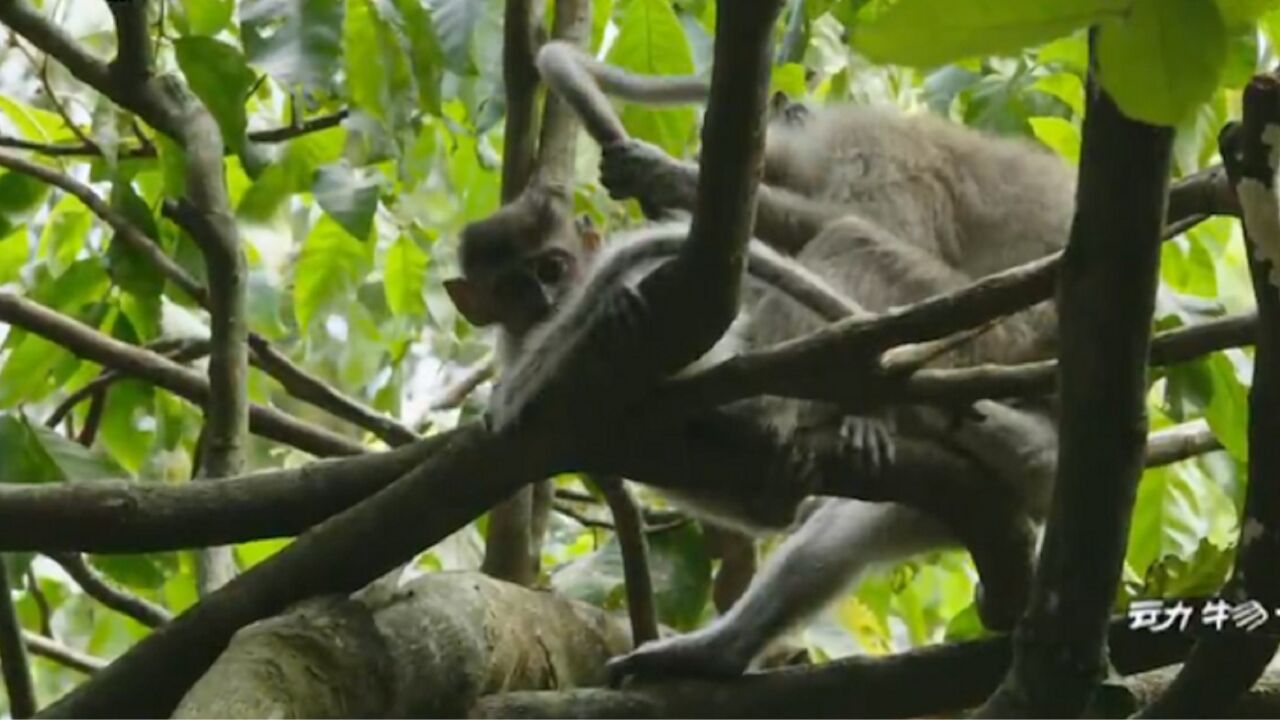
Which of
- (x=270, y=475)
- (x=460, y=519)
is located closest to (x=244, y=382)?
(x=270, y=475)

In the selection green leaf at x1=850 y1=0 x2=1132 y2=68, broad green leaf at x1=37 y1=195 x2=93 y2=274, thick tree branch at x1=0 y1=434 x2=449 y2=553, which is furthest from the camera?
broad green leaf at x1=37 y1=195 x2=93 y2=274

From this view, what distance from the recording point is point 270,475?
2.15 metres

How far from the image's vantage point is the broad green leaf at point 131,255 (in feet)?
8.49

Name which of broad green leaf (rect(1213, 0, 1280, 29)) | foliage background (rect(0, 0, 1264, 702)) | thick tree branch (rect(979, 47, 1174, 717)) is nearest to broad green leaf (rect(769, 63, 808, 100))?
foliage background (rect(0, 0, 1264, 702))

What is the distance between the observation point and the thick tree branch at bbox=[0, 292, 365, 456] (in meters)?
2.54

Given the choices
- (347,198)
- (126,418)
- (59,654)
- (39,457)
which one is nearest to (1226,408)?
(347,198)

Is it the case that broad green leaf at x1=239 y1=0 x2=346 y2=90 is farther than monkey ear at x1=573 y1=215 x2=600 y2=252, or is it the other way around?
monkey ear at x1=573 y1=215 x2=600 y2=252

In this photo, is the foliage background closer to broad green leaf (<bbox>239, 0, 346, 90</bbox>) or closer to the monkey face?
broad green leaf (<bbox>239, 0, 346, 90</bbox>)

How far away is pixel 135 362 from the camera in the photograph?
8.63 feet

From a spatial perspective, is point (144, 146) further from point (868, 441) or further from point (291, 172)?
point (868, 441)

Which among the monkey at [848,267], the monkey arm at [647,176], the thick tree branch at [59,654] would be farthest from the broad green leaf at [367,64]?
the thick tree branch at [59,654]

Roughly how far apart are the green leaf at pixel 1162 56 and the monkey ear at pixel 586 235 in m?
2.46

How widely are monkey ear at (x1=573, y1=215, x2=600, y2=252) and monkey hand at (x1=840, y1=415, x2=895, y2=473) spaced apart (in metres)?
0.93

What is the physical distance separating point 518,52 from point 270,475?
3.02 ft
